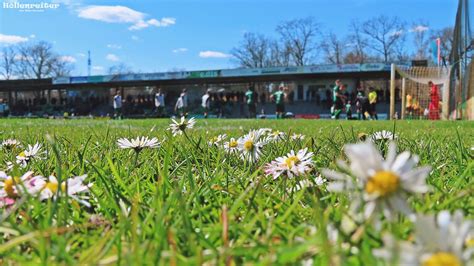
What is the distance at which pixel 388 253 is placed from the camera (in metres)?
0.37

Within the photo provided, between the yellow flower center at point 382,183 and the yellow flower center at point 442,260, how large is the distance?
3.1 inches

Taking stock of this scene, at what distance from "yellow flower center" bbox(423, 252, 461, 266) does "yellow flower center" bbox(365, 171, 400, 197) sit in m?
0.08

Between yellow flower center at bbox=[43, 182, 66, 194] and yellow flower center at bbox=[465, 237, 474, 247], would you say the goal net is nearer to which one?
yellow flower center at bbox=[43, 182, 66, 194]

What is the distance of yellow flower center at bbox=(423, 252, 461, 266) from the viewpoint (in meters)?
0.36

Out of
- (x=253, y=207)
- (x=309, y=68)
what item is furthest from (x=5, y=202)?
(x=309, y=68)

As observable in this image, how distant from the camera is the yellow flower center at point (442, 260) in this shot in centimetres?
36

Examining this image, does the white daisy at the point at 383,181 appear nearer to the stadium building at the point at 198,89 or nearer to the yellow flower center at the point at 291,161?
the yellow flower center at the point at 291,161

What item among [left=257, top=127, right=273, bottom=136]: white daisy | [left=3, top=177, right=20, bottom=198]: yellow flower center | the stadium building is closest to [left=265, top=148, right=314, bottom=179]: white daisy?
[left=257, top=127, right=273, bottom=136]: white daisy

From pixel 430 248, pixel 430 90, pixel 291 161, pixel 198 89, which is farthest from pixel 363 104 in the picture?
pixel 198 89

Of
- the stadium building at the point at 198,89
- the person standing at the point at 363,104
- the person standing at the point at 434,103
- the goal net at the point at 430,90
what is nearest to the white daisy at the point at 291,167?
the goal net at the point at 430,90

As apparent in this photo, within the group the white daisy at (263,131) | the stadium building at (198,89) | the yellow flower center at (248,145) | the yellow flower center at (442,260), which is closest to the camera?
the yellow flower center at (442,260)

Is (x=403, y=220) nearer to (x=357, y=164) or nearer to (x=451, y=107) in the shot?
(x=357, y=164)

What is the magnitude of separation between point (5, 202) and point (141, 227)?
0.96ft

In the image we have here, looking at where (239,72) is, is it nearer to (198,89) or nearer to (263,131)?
(198,89)
